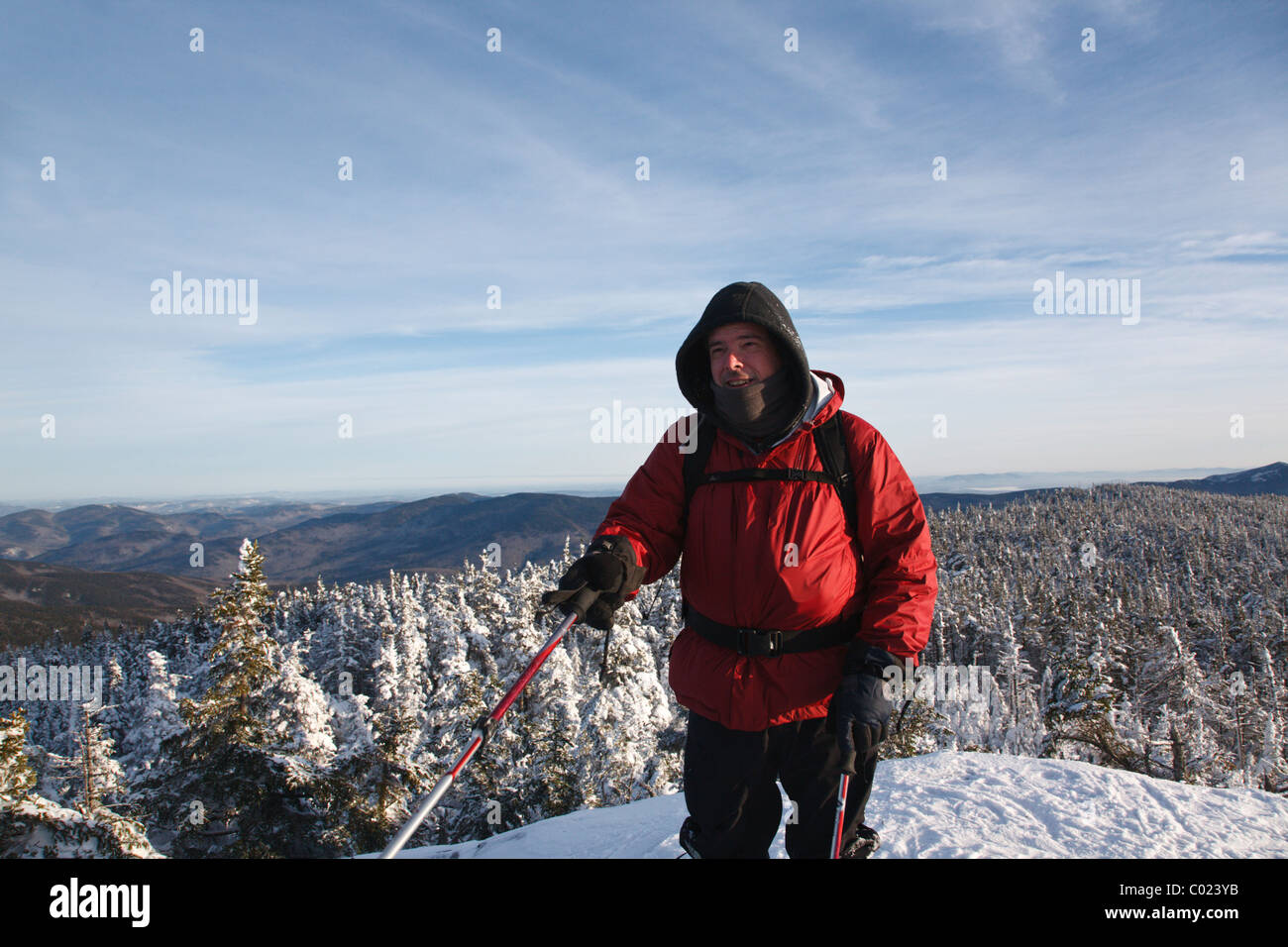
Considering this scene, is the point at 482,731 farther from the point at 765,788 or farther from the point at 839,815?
the point at 839,815

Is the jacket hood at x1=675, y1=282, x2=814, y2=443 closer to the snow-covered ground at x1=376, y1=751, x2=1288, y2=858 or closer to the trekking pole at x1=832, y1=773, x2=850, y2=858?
the trekking pole at x1=832, y1=773, x2=850, y2=858

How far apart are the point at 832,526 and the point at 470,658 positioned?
31.7 metres

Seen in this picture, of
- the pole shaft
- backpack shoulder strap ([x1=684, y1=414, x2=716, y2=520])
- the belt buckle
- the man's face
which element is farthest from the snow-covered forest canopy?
the man's face

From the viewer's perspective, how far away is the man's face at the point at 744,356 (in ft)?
12.1

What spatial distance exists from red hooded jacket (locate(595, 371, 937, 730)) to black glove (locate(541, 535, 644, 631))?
0.09 m

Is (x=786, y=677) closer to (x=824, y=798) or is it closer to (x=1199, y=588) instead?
(x=824, y=798)

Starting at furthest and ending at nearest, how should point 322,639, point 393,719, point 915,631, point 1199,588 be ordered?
point 1199,588, point 322,639, point 393,719, point 915,631

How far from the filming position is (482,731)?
3229mm

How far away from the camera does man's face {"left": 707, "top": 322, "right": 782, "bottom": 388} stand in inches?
145

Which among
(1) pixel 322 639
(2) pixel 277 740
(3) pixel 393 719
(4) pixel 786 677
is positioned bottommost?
(1) pixel 322 639

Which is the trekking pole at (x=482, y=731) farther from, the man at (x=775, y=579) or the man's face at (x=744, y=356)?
the man's face at (x=744, y=356)

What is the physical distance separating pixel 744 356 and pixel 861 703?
199 cm

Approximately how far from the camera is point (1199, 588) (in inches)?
4636
